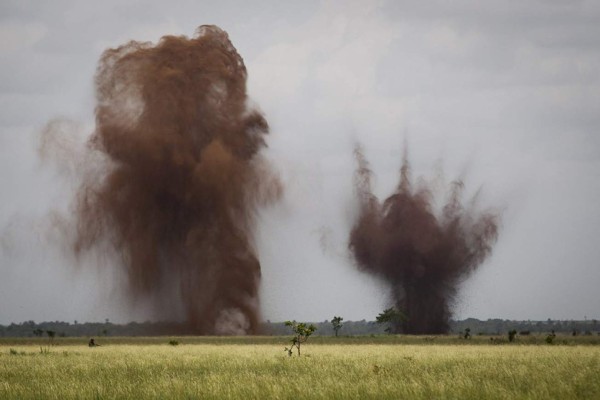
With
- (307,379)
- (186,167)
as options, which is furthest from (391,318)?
(307,379)

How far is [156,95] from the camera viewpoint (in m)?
116

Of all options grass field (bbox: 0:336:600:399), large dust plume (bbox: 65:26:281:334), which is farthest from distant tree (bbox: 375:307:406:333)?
grass field (bbox: 0:336:600:399)

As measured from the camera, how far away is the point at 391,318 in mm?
134750

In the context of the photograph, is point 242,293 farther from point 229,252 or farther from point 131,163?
point 131,163

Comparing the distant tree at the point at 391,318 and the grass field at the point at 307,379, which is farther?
the distant tree at the point at 391,318

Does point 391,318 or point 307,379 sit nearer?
point 307,379

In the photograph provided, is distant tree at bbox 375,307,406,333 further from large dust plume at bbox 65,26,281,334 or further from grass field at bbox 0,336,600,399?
grass field at bbox 0,336,600,399

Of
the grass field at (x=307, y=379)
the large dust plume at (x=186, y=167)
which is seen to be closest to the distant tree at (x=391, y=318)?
the large dust plume at (x=186, y=167)

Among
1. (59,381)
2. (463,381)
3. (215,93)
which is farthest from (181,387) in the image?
(215,93)

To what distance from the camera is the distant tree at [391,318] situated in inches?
5236

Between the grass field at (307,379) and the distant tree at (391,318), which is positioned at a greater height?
the distant tree at (391,318)

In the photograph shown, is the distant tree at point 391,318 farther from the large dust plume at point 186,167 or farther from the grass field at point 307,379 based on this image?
the grass field at point 307,379

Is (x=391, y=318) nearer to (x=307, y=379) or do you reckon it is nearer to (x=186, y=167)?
(x=186, y=167)

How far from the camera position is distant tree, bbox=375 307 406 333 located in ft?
436
